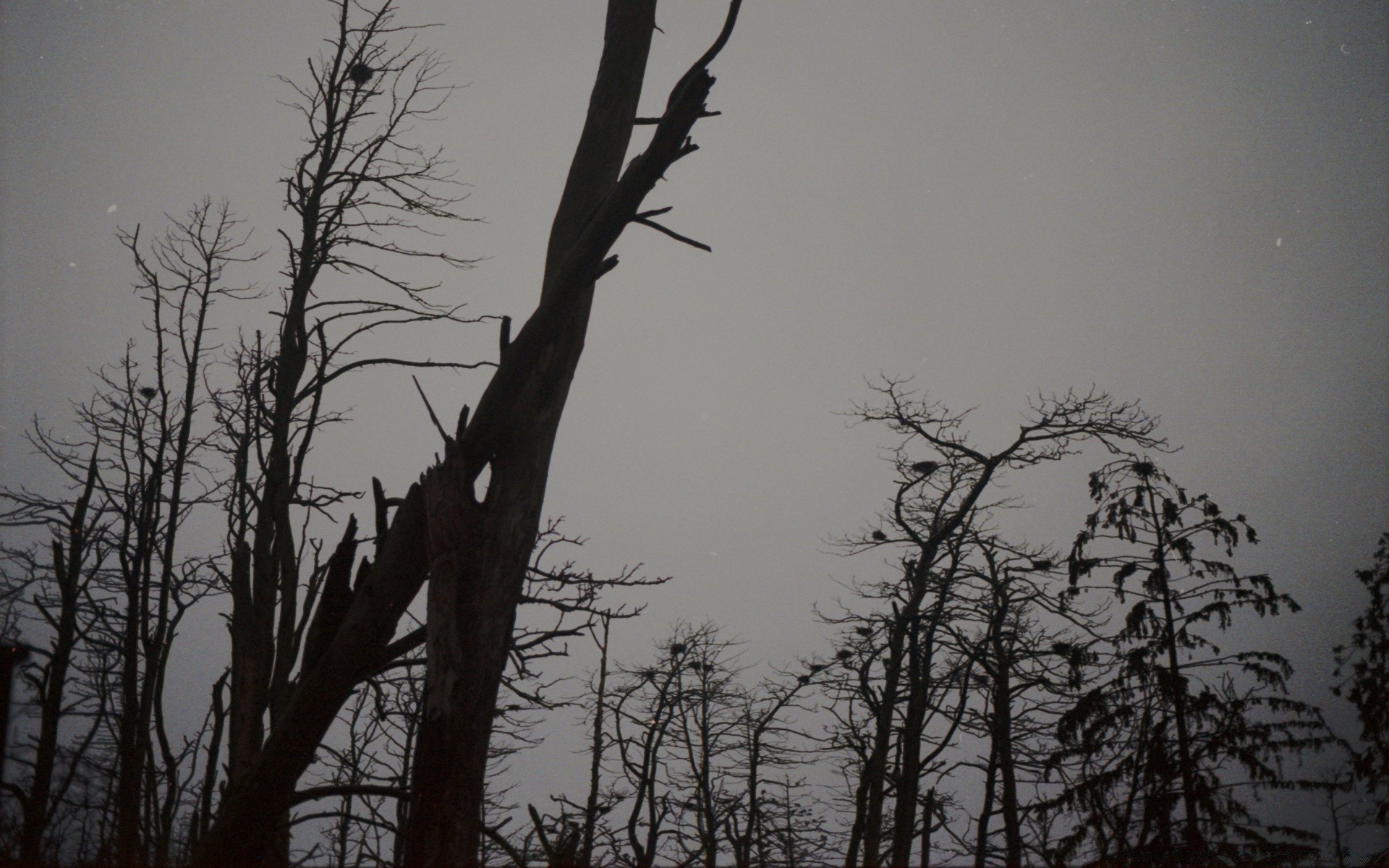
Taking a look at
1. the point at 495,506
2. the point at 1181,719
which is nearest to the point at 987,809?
the point at 1181,719

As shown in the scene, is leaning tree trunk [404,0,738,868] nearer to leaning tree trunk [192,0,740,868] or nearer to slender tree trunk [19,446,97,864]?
leaning tree trunk [192,0,740,868]

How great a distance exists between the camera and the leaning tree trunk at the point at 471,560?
229 centimetres

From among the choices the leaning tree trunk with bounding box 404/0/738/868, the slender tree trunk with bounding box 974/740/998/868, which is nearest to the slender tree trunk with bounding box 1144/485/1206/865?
the slender tree trunk with bounding box 974/740/998/868

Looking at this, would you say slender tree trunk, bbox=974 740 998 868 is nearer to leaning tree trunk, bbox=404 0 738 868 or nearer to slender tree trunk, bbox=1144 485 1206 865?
slender tree trunk, bbox=1144 485 1206 865

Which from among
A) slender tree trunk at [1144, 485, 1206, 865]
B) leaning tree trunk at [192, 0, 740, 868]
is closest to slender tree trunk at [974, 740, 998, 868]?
slender tree trunk at [1144, 485, 1206, 865]

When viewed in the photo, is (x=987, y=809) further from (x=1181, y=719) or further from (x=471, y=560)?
(x=471, y=560)

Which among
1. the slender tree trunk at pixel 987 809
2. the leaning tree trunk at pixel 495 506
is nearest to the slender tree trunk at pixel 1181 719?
the slender tree trunk at pixel 987 809

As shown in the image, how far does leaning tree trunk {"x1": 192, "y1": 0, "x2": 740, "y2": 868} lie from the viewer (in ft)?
7.51

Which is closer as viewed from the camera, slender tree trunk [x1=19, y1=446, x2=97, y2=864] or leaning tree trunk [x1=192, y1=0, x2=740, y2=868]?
leaning tree trunk [x1=192, y1=0, x2=740, y2=868]

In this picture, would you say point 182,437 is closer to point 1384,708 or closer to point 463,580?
point 463,580

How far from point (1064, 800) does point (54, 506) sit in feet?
57.5

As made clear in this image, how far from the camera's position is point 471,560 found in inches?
95.7

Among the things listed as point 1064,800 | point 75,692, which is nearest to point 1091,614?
point 1064,800

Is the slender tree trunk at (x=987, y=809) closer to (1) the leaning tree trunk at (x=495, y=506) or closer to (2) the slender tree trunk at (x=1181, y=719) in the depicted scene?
(2) the slender tree trunk at (x=1181, y=719)
